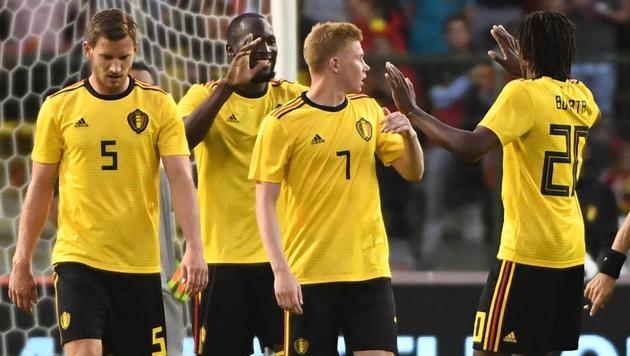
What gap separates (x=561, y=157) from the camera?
6.65 meters

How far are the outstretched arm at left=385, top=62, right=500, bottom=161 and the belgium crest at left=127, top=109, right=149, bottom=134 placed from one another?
1.07 m

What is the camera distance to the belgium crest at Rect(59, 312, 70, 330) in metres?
6.45

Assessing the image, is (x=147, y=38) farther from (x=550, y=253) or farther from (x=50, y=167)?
(x=550, y=253)

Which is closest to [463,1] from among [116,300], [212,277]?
[212,277]

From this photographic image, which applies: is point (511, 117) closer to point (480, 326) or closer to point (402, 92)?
point (402, 92)

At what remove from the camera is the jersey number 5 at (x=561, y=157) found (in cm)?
664

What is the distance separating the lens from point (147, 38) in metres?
8.92

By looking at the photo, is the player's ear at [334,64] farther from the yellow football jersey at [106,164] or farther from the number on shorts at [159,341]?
the number on shorts at [159,341]

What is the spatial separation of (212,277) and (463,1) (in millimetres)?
5964

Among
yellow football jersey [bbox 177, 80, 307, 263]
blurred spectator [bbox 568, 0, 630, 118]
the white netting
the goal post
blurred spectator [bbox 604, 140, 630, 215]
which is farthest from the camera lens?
blurred spectator [bbox 568, 0, 630, 118]

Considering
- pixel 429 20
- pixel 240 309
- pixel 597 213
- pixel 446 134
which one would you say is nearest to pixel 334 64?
pixel 446 134

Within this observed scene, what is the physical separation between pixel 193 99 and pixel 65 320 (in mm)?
1386

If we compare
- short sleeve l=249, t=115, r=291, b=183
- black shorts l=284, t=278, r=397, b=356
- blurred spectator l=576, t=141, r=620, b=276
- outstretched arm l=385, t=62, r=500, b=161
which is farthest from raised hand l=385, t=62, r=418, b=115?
blurred spectator l=576, t=141, r=620, b=276

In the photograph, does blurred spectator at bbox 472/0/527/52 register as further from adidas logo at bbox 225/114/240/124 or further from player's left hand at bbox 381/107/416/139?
player's left hand at bbox 381/107/416/139
